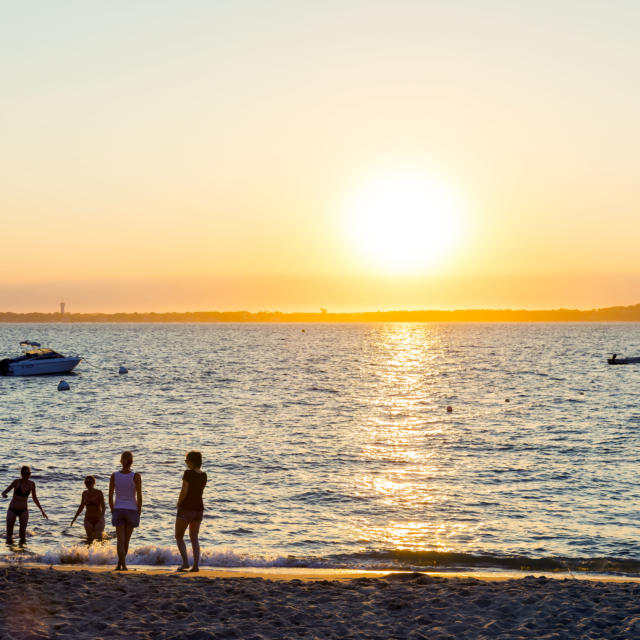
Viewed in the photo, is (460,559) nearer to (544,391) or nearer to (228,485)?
(228,485)

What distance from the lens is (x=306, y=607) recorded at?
11.5 m

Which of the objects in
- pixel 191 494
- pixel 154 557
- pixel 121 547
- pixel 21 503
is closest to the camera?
pixel 191 494

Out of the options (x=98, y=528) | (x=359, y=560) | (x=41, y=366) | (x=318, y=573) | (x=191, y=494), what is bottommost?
(x=359, y=560)

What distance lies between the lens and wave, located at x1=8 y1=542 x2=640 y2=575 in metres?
16.7

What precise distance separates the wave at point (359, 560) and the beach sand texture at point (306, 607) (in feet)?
10.2

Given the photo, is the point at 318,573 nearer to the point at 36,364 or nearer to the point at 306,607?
the point at 306,607

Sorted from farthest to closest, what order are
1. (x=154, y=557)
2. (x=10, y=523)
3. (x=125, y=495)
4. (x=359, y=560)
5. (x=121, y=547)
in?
(x=10, y=523), (x=359, y=560), (x=154, y=557), (x=121, y=547), (x=125, y=495)

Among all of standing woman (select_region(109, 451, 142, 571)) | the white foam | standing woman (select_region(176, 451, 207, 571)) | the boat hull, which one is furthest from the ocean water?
the boat hull

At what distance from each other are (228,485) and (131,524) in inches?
494

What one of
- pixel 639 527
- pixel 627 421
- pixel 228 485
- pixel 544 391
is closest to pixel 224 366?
pixel 544 391

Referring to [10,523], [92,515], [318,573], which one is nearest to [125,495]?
[318,573]

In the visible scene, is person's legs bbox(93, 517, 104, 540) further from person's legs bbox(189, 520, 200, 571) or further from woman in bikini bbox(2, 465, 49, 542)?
person's legs bbox(189, 520, 200, 571)

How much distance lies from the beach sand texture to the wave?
10.2 feet

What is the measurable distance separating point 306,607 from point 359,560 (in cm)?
619
